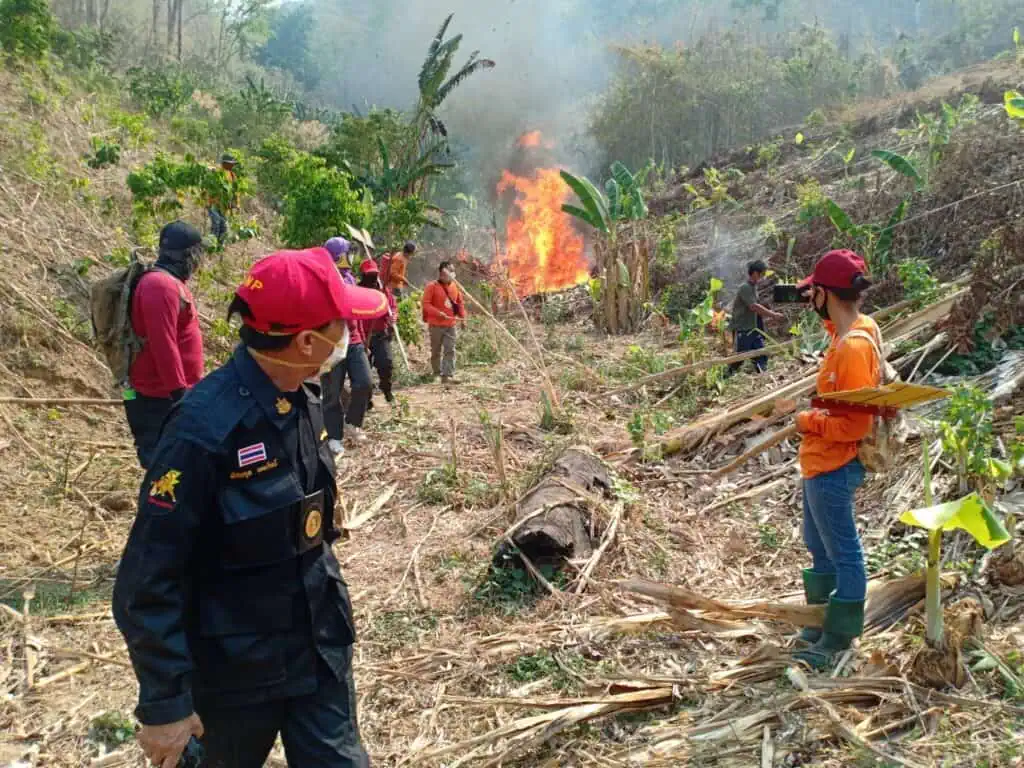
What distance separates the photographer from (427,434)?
25.2ft

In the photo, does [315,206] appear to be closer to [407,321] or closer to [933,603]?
[407,321]

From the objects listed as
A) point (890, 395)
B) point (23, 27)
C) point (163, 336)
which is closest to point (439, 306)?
point (163, 336)

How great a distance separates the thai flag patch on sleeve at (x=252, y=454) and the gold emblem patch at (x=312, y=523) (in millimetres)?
198

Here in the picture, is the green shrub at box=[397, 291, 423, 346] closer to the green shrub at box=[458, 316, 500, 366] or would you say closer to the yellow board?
the green shrub at box=[458, 316, 500, 366]

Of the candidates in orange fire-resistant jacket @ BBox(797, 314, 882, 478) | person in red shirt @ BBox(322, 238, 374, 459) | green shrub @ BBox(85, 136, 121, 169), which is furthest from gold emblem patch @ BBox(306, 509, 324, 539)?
green shrub @ BBox(85, 136, 121, 169)

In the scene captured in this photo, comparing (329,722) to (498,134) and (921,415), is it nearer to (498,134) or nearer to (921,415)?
(921,415)

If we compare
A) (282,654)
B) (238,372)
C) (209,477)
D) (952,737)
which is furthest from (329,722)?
(952,737)

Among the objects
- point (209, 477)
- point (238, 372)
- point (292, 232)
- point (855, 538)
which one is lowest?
point (855, 538)

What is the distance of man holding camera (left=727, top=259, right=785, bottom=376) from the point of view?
9.23 meters

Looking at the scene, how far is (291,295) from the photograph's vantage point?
6.48 ft

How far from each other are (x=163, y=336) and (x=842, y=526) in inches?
127

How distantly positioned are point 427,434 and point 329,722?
222 inches

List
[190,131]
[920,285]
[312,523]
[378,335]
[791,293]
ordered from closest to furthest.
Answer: [312,523] → [791,293] → [920,285] → [378,335] → [190,131]

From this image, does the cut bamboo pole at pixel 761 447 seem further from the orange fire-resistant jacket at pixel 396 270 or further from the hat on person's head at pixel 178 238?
the orange fire-resistant jacket at pixel 396 270
